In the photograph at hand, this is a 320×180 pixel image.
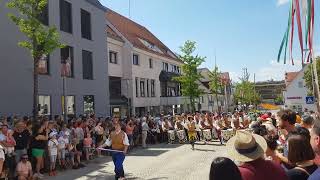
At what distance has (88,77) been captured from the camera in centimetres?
2881

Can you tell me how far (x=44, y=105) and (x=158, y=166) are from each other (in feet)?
30.9

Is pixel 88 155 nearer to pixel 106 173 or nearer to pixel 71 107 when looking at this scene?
pixel 106 173

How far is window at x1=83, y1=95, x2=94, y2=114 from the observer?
28.0 m

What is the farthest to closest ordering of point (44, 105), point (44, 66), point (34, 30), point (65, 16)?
point (65, 16) < point (44, 66) < point (44, 105) < point (34, 30)

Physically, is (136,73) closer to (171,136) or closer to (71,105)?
(71,105)

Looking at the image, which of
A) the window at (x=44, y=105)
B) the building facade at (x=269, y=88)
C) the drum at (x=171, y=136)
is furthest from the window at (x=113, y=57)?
the building facade at (x=269, y=88)

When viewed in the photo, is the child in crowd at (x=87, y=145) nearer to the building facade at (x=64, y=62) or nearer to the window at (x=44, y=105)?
the building facade at (x=64, y=62)

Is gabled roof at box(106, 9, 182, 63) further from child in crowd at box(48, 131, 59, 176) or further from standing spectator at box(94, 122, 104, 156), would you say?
child in crowd at box(48, 131, 59, 176)

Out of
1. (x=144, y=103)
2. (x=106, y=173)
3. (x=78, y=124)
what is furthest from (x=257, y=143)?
(x=144, y=103)

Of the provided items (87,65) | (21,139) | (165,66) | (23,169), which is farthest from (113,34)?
(23,169)

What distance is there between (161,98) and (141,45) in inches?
285

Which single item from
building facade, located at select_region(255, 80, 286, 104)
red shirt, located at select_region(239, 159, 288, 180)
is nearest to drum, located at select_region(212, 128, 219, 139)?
red shirt, located at select_region(239, 159, 288, 180)

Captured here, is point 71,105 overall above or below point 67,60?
below

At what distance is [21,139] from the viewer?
14.3 meters
